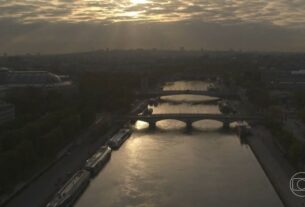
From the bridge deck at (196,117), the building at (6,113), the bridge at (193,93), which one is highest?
the building at (6,113)

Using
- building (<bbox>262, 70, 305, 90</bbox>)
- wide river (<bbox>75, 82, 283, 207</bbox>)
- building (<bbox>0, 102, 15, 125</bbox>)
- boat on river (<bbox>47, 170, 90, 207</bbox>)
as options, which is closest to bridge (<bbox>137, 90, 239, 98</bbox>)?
building (<bbox>262, 70, 305, 90</bbox>)

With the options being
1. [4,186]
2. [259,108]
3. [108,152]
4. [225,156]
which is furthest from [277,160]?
[259,108]

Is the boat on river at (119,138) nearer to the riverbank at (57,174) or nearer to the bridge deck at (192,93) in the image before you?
the riverbank at (57,174)

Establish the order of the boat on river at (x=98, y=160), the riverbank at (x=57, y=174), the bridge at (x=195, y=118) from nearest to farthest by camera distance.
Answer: the riverbank at (x=57, y=174)
the boat on river at (x=98, y=160)
the bridge at (x=195, y=118)

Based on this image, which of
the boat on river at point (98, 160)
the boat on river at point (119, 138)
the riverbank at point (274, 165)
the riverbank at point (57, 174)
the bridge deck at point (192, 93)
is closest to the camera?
the riverbank at point (57, 174)
